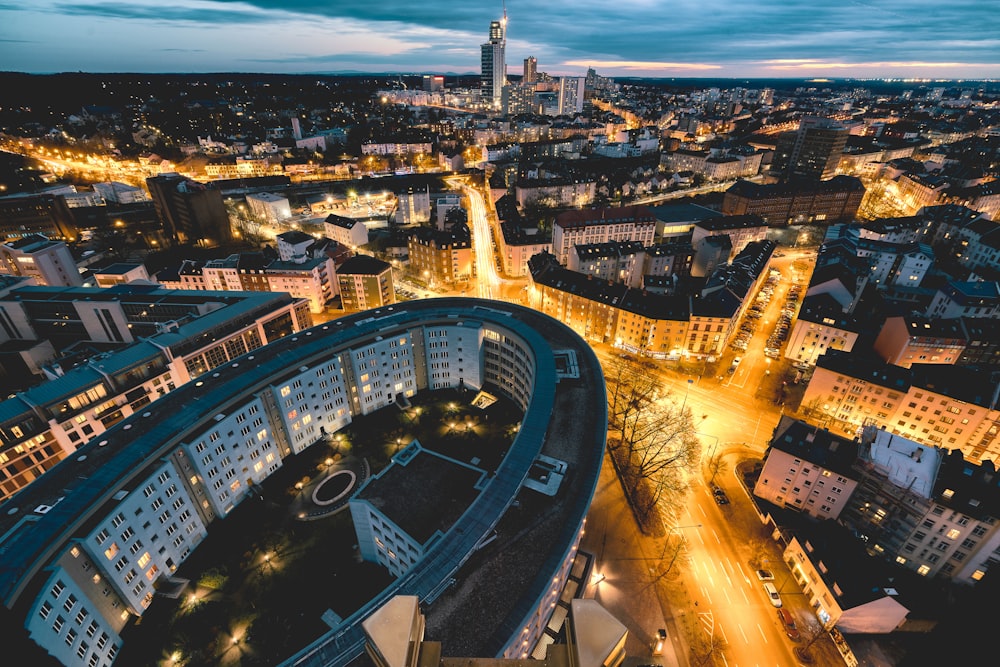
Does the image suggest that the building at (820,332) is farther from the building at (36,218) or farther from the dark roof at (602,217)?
the building at (36,218)

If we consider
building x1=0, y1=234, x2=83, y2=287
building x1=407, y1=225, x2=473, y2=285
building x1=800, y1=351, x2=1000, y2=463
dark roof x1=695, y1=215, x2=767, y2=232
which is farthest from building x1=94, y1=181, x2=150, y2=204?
building x1=800, y1=351, x2=1000, y2=463

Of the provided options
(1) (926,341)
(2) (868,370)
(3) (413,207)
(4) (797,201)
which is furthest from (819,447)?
(3) (413,207)

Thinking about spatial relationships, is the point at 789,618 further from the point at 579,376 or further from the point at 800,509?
the point at 579,376

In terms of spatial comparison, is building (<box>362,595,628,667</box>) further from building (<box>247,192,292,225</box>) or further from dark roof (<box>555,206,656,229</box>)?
building (<box>247,192,292,225</box>)

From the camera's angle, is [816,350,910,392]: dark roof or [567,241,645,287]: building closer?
[816,350,910,392]: dark roof

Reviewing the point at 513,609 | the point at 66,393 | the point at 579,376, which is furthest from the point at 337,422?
the point at 513,609

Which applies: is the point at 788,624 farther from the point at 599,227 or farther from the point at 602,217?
the point at 602,217

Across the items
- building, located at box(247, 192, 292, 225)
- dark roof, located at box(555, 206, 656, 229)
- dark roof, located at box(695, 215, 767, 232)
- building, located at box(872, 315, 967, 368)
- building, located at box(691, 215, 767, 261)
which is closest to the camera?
building, located at box(872, 315, 967, 368)
